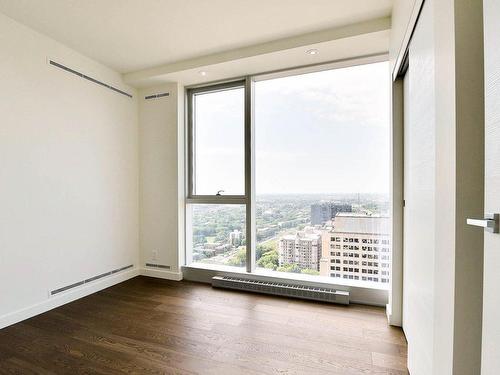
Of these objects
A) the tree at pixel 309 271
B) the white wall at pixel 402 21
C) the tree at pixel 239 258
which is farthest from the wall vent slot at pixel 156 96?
the tree at pixel 309 271

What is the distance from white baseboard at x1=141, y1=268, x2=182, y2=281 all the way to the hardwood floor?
60 centimetres

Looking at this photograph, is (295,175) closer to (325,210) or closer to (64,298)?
(325,210)

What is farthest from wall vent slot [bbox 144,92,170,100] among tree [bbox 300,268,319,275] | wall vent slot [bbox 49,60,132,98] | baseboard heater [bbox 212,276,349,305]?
tree [bbox 300,268,319,275]

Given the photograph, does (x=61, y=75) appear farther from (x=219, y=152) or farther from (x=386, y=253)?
(x=386, y=253)

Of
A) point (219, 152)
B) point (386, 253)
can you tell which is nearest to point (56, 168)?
point (219, 152)

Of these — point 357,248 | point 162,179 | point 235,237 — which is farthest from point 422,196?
point 162,179

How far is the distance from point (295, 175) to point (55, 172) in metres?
2.55

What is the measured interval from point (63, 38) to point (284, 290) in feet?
11.4

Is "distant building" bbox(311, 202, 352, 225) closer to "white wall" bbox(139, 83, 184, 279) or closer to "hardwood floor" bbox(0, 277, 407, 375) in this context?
"hardwood floor" bbox(0, 277, 407, 375)

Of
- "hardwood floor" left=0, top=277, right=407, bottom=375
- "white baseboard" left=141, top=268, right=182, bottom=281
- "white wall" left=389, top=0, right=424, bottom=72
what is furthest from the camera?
"white baseboard" left=141, top=268, right=182, bottom=281

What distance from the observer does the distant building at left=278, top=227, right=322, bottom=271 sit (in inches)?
116

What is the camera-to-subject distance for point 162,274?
139 inches

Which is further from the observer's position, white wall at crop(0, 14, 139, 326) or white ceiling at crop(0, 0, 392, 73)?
white wall at crop(0, 14, 139, 326)

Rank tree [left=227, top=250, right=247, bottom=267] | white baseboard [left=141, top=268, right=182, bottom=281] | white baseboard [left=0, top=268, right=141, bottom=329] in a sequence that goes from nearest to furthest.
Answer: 1. white baseboard [left=0, top=268, right=141, bottom=329]
2. tree [left=227, top=250, right=247, bottom=267]
3. white baseboard [left=141, top=268, right=182, bottom=281]
